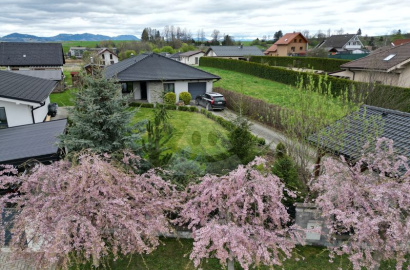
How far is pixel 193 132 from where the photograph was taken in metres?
19.9

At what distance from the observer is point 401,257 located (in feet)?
20.1

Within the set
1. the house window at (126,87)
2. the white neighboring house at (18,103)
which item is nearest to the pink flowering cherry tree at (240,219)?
the white neighboring house at (18,103)

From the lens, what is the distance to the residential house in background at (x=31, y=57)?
144ft

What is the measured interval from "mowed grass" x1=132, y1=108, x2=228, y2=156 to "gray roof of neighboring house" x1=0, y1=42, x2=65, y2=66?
29.6 metres

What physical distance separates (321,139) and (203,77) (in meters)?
20.2

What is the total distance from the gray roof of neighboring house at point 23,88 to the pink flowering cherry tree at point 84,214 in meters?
12.2

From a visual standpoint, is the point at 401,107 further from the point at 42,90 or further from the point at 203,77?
the point at 42,90

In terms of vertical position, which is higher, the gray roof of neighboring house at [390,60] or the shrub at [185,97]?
the gray roof of neighboring house at [390,60]

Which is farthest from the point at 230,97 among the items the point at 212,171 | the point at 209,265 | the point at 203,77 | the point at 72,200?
the point at 72,200

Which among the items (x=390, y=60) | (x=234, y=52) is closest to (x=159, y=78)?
(x=390, y=60)

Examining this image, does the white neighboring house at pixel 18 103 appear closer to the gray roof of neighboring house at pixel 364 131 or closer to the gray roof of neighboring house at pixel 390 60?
the gray roof of neighboring house at pixel 364 131

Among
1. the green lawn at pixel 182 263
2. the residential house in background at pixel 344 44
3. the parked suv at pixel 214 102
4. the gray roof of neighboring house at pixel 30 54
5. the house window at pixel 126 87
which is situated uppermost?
the residential house in background at pixel 344 44

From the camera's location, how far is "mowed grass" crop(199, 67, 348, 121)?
1109cm

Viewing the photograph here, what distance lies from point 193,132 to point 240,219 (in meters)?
13.0
